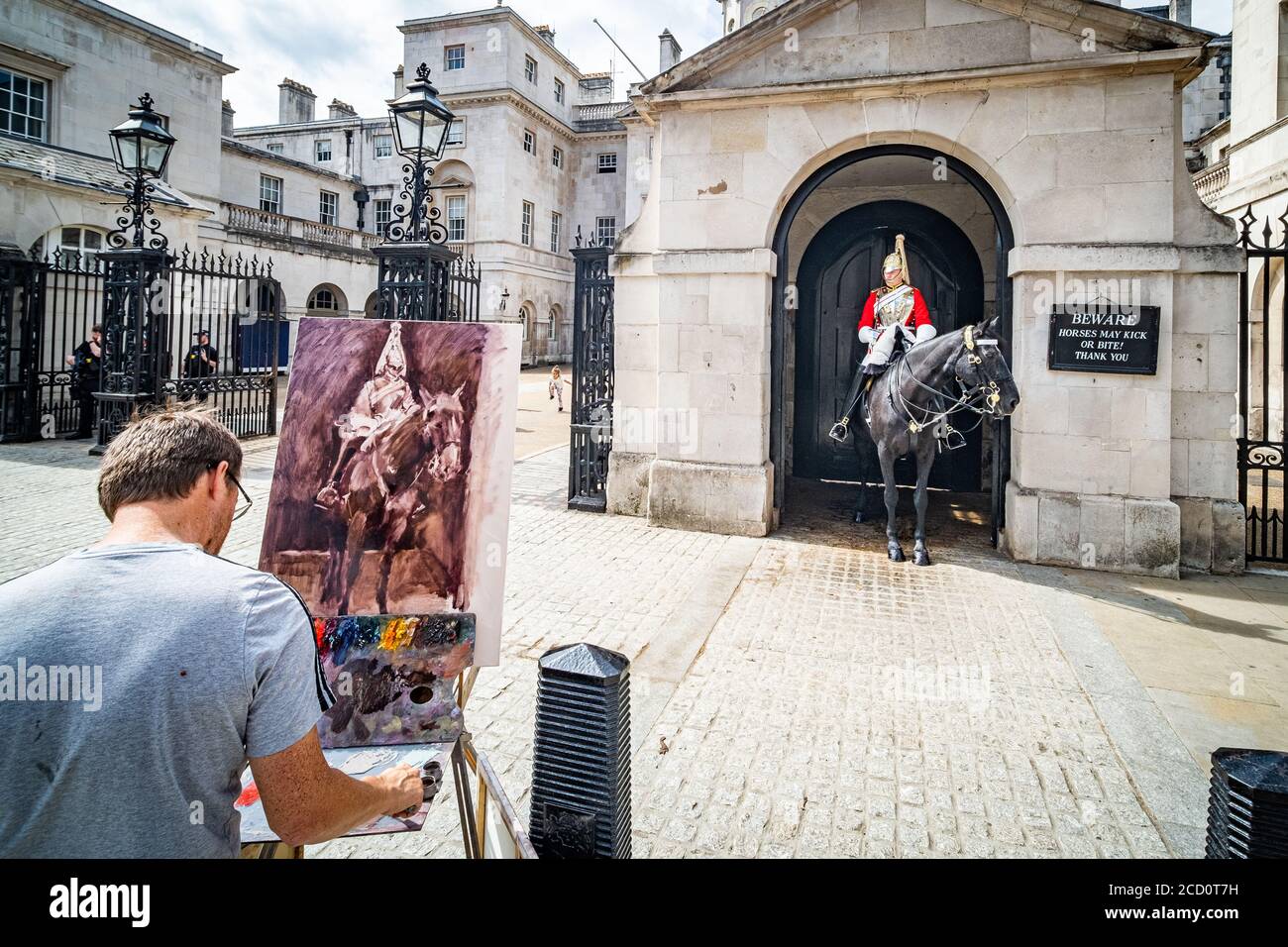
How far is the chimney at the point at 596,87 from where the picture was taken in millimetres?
43250

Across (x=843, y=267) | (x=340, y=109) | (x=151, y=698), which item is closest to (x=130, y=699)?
(x=151, y=698)

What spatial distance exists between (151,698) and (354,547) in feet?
4.68

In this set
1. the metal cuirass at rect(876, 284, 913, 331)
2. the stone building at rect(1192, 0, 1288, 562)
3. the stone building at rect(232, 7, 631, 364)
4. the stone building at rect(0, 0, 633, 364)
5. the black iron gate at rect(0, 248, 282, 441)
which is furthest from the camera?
the stone building at rect(232, 7, 631, 364)

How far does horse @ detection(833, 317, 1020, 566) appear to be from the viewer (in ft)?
22.4

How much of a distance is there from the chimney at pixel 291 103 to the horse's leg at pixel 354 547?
152ft

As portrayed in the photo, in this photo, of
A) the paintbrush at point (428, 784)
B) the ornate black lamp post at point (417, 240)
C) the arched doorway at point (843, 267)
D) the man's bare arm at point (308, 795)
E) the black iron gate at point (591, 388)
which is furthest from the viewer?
the black iron gate at point (591, 388)

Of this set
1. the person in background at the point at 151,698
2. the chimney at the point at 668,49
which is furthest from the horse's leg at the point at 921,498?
the chimney at the point at 668,49

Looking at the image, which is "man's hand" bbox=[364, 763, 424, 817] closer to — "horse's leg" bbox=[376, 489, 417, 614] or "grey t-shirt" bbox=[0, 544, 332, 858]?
"grey t-shirt" bbox=[0, 544, 332, 858]

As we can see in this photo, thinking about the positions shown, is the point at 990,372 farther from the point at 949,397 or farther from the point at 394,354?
the point at 394,354

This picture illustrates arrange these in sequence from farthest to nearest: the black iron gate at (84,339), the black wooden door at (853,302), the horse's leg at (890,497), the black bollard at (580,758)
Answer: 1. the black iron gate at (84,339)
2. the black wooden door at (853,302)
3. the horse's leg at (890,497)
4. the black bollard at (580,758)

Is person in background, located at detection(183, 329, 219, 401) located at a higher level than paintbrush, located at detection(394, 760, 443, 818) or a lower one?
higher

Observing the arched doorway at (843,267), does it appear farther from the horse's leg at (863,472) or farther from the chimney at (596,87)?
the chimney at (596,87)

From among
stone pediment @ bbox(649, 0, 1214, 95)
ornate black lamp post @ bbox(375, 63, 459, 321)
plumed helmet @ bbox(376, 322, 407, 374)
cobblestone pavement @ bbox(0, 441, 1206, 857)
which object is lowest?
cobblestone pavement @ bbox(0, 441, 1206, 857)

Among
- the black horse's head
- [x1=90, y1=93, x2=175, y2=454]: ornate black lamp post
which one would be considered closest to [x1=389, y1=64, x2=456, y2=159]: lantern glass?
the black horse's head
